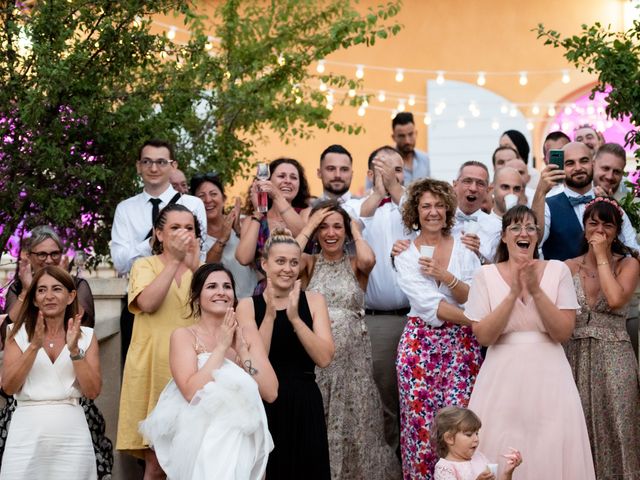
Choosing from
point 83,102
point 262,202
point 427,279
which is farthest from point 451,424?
point 83,102

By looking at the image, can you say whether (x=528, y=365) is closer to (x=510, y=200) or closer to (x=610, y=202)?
(x=610, y=202)

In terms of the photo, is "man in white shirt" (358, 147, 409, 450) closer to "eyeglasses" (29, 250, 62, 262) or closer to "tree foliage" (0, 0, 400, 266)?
"tree foliage" (0, 0, 400, 266)

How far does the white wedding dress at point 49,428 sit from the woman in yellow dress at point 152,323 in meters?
0.35

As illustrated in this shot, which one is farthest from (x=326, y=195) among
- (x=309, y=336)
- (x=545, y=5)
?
(x=545, y=5)

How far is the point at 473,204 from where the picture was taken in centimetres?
880

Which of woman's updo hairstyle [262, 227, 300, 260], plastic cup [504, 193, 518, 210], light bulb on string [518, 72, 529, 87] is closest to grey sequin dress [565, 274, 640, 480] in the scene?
plastic cup [504, 193, 518, 210]

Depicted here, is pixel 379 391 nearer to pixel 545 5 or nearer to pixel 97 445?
pixel 97 445

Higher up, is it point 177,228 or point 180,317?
point 177,228

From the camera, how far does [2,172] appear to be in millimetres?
8711

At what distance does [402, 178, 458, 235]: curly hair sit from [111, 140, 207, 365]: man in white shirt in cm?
143

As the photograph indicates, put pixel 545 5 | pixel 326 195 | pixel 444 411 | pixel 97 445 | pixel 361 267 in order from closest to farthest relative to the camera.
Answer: pixel 444 411 < pixel 97 445 < pixel 361 267 < pixel 326 195 < pixel 545 5

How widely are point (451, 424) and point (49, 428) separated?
7.53 ft

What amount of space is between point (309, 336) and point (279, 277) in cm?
41

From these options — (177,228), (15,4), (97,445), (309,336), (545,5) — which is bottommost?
(97,445)
